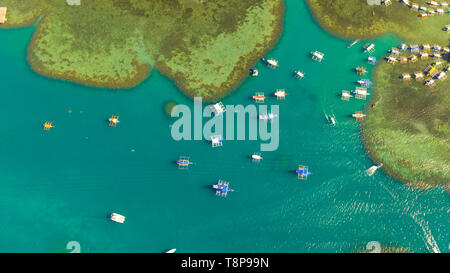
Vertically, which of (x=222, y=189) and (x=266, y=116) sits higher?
(x=266, y=116)

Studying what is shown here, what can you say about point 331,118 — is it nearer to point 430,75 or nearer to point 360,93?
point 360,93

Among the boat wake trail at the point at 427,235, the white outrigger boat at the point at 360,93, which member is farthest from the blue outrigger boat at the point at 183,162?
the boat wake trail at the point at 427,235

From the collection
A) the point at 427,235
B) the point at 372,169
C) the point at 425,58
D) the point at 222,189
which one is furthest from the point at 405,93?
the point at 222,189

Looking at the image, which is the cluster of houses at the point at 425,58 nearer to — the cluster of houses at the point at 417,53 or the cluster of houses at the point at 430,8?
the cluster of houses at the point at 417,53

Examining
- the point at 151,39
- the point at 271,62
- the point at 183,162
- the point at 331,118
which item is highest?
the point at 151,39
